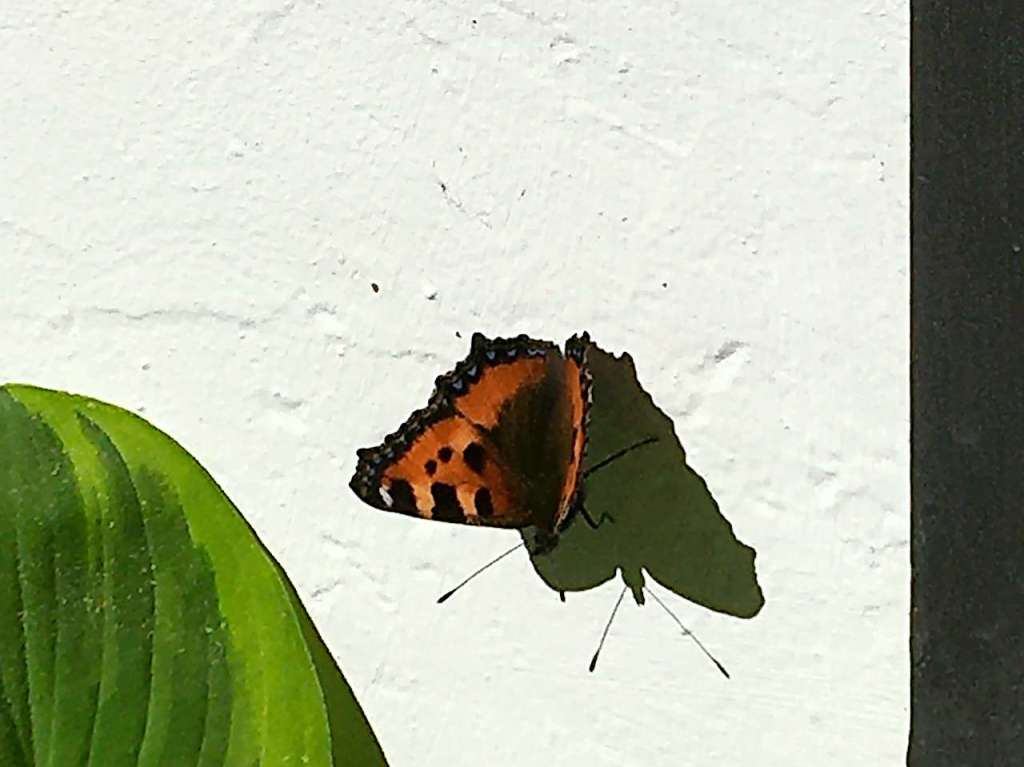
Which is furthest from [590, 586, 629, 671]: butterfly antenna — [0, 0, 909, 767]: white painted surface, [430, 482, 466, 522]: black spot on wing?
[430, 482, 466, 522]: black spot on wing

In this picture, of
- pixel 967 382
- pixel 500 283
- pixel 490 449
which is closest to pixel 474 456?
pixel 490 449

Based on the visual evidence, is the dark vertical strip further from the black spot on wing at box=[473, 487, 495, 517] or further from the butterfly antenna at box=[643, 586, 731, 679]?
the black spot on wing at box=[473, 487, 495, 517]

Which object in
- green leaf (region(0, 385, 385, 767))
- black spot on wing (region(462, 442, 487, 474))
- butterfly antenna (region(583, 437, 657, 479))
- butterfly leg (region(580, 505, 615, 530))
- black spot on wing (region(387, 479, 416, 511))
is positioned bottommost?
green leaf (region(0, 385, 385, 767))

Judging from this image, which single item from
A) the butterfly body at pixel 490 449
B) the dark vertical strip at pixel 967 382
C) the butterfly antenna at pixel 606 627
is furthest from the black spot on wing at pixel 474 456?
the dark vertical strip at pixel 967 382

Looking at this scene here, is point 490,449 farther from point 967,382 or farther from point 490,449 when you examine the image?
point 967,382

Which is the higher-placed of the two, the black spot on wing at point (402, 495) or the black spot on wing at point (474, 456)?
the black spot on wing at point (474, 456)

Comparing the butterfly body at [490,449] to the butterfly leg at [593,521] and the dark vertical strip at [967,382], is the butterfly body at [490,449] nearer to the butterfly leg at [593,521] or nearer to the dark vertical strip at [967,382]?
the butterfly leg at [593,521]

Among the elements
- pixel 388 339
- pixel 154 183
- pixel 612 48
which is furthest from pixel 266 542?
pixel 612 48
